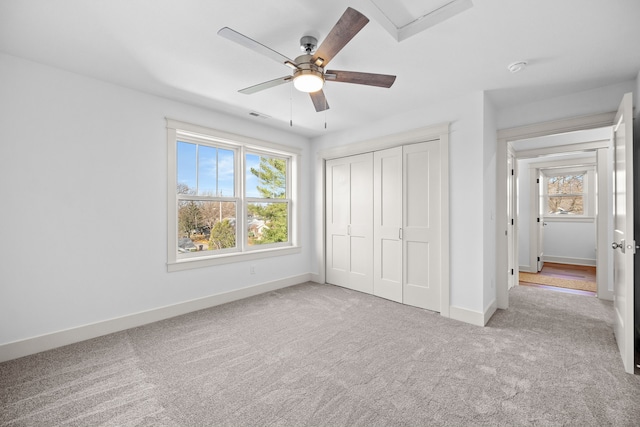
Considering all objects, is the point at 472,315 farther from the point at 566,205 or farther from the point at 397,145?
the point at 566,205

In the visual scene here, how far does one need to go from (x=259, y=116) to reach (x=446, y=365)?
3514 millimetres

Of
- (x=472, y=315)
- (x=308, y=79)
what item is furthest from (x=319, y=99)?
(x=472, y=315)

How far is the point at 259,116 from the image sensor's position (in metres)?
3.88

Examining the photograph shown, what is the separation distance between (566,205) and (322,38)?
7.46 metres

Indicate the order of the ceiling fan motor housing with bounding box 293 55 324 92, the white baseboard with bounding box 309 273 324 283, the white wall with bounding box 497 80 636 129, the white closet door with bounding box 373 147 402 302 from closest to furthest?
the ceiling fan motor housing with bounding box 293 55 324 92 < the white wall with bounding box 497 80 636 129 < the white closet door with bounding box 373 147 402 302 < the white baseboard with bounding box 309 273 324 283

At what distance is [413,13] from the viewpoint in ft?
6.16

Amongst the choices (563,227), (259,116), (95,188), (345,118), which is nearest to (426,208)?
(345,118)

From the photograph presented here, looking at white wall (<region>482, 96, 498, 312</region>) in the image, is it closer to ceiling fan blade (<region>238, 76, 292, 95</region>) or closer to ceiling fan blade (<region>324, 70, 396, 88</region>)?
ceiling fan blade (<region>324, 70, 396, 88</region>)

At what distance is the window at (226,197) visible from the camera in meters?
3.54

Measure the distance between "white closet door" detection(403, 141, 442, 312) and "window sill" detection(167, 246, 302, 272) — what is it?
188 centimetres

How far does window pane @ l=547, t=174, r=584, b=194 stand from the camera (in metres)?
6.53

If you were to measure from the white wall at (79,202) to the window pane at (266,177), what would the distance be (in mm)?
1147

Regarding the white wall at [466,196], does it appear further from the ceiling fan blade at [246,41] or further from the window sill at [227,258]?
the window sill at [227,258]

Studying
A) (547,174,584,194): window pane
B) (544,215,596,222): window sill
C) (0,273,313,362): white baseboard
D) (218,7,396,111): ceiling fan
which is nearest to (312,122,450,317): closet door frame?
(0,273,313,362): white baseboard
